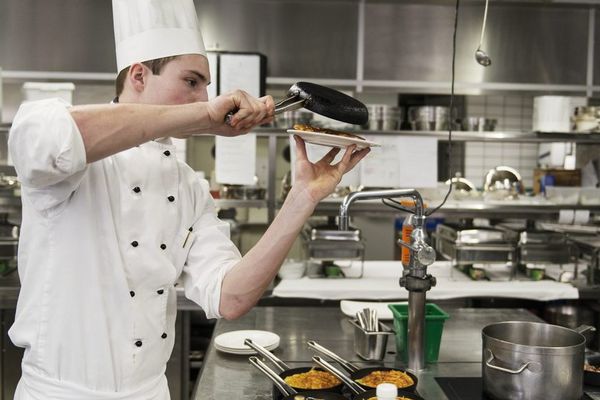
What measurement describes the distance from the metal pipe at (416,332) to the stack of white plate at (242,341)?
1.78ft

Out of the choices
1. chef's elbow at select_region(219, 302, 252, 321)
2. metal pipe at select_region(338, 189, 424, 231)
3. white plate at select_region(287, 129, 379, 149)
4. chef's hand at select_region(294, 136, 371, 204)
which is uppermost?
white plate at select_region(287, 129, 379, 149)

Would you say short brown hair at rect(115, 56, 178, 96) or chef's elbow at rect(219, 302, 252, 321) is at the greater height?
short brown hair at rect(115, 56, 178, 96)

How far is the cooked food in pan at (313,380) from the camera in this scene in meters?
1.94

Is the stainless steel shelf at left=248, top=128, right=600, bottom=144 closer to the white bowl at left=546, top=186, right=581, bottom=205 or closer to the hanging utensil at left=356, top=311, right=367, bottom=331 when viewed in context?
the white bowl at left=546, top=186, right=581, bottom=205

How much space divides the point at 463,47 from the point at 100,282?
3496 millimetres

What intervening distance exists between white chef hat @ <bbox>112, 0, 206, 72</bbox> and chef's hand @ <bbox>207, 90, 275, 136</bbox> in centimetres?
Result: 37

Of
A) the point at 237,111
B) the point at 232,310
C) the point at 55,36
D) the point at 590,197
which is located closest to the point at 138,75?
the point at 237,111

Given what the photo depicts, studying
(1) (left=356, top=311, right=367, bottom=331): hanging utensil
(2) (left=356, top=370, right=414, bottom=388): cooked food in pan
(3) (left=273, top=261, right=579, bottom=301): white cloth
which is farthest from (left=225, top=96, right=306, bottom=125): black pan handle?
(3) (left=273, top=261, right=579, bottom=301): white cloth

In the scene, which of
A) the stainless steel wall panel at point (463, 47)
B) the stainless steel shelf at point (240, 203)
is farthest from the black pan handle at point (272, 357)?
the stainless steel wall panel at point (463, 47)

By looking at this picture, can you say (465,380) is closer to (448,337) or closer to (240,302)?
(448,337)

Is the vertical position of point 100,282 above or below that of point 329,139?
below

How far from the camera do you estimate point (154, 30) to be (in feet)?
5.81

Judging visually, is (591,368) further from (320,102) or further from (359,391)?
(320,102)

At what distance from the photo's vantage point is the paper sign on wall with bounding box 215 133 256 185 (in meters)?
4.24
